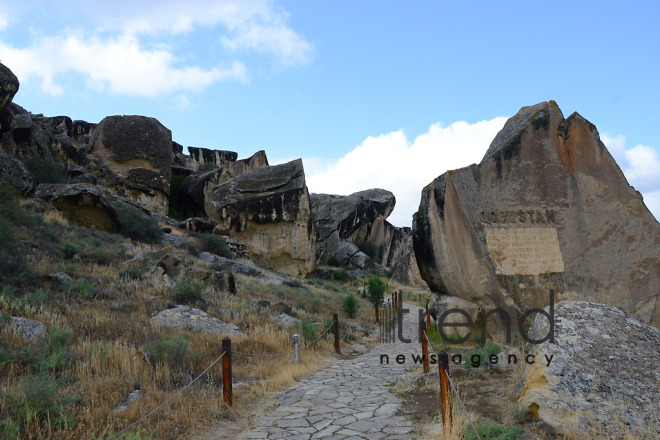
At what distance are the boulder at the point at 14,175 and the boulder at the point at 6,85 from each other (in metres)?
2.46

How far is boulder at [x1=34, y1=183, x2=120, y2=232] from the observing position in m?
17.9

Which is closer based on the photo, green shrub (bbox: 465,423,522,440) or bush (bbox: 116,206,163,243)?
green shrub (bbox: 465,423,522,440)

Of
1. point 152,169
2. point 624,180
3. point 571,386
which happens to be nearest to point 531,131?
point 624,180

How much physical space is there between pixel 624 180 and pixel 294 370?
7.34 m

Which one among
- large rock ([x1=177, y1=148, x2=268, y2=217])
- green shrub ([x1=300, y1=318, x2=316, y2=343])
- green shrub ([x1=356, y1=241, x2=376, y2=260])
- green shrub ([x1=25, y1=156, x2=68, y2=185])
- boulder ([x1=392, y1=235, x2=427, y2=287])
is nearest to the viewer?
green shrub ([x1=300, y1=318, x2=316, y2=343])

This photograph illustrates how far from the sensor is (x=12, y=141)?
20.5m

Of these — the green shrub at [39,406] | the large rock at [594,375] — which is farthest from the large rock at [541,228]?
the green shrub at [39,406]

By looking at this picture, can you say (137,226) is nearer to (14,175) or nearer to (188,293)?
(14,175)

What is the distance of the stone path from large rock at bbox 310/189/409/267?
99.8 ft

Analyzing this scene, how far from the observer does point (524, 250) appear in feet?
28.8

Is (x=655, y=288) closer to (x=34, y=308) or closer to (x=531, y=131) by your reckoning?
(x=531, y=131)

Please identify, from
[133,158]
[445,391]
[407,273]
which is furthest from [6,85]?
[407,273]

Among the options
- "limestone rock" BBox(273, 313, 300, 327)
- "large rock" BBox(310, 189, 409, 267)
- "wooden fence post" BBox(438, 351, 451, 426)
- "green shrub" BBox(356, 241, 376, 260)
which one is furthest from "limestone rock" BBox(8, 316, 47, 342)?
"green shrub" BBox(356, 241, 376, 260)

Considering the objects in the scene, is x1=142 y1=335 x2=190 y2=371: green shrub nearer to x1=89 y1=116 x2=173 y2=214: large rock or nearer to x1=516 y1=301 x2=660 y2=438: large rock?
x1=516 y1=301 x2=660 y2=438: large rock
